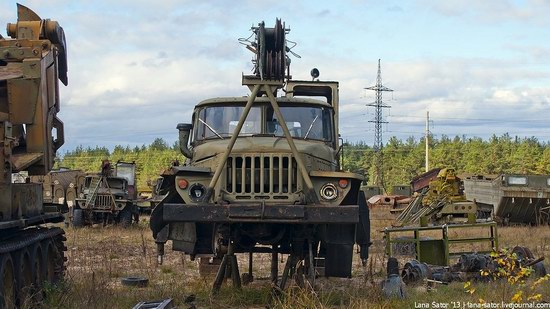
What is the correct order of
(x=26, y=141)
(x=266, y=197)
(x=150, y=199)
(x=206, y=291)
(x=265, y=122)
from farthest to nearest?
(x=150, y=199) < (x=206, y=291) < (x=265, y=122) < (x=26, y=141) < (x=266, y=197)

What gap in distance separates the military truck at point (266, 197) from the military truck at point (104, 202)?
54.8 ft

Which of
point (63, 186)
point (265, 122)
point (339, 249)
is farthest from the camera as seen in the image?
point (63, 186)

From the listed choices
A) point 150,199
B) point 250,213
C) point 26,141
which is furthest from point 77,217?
point 250,213

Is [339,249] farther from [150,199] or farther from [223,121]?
[150,199]

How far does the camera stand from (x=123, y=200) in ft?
86.7

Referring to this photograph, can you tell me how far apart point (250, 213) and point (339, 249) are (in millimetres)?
1420

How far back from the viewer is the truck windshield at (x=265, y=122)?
407 inches

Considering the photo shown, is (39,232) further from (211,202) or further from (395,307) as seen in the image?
(395,307)

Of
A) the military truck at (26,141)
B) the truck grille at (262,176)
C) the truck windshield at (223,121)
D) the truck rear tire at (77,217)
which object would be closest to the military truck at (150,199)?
the truck rear tire at (77,217)

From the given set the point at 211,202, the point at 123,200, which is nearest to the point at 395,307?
the point at 211,202

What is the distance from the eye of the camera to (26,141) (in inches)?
357

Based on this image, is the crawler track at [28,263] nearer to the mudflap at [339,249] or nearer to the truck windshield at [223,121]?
the truck windshield at [223,121]

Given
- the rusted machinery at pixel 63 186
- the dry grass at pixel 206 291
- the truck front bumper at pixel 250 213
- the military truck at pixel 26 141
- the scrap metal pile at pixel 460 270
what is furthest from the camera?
the rusted machinery at pixel 63 186

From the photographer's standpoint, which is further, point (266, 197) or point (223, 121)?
point (223, 121)
